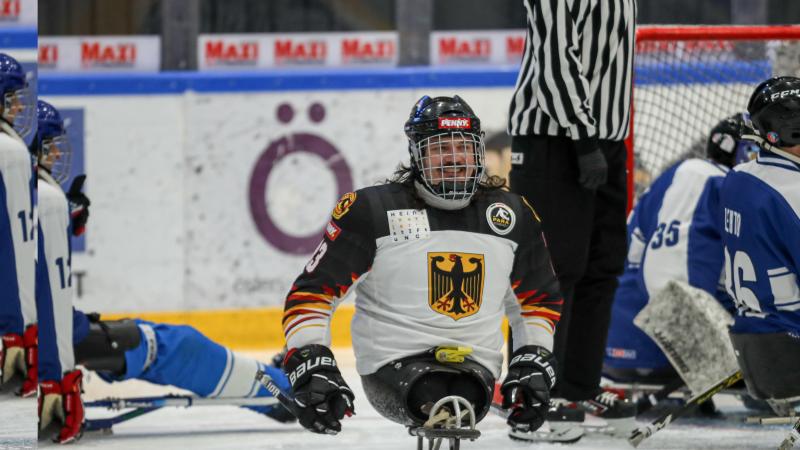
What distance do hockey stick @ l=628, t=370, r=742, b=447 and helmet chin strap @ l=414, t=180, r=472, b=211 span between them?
104 centimetres

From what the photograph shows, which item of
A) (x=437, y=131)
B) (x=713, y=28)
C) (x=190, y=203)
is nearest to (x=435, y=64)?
(x=190, y=203)

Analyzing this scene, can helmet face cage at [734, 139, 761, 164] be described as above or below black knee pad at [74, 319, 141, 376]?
above

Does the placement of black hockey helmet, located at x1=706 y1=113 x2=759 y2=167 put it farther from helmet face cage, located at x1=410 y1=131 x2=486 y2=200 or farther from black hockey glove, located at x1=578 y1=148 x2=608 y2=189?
helmet face cage, located at x1=410 y1=131 x2=486 y2=200

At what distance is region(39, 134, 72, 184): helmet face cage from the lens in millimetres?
3584

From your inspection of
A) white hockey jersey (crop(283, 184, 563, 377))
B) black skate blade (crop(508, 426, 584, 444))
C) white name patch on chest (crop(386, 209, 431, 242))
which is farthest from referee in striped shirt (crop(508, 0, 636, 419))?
white name patch on chest (crop(386, 209, 431, 242))

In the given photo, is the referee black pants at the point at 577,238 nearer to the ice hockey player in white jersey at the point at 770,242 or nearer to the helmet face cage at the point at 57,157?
the ice hockey player in white jersey at the point at 770,242

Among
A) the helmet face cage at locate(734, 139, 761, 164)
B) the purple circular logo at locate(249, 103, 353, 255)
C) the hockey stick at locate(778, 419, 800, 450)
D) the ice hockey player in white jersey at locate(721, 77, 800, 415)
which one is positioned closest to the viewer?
the hockey stick at locate(778, 419, 800, 450)

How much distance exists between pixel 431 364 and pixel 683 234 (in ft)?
5.74

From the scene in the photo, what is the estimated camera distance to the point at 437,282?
2939 mm

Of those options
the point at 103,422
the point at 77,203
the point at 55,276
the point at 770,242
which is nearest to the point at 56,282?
the point at 55,276

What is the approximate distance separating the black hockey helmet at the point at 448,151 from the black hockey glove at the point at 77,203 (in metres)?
1.26

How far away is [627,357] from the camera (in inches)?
182

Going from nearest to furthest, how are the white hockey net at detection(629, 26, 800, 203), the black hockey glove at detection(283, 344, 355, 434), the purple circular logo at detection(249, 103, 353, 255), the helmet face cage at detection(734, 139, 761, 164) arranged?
the black hockey glove at detection(283, 344, 355, 434), the helmet face cage at detection(734, 139, 761, 164), the white hockey net at detection(629, 26, 800, 203), the purple circular logo at detection(249, 103, 353, 255)

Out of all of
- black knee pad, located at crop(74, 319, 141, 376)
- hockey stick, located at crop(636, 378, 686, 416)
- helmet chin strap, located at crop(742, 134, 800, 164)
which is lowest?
hockey stick, located at crop(636, 378, 686, 416)
